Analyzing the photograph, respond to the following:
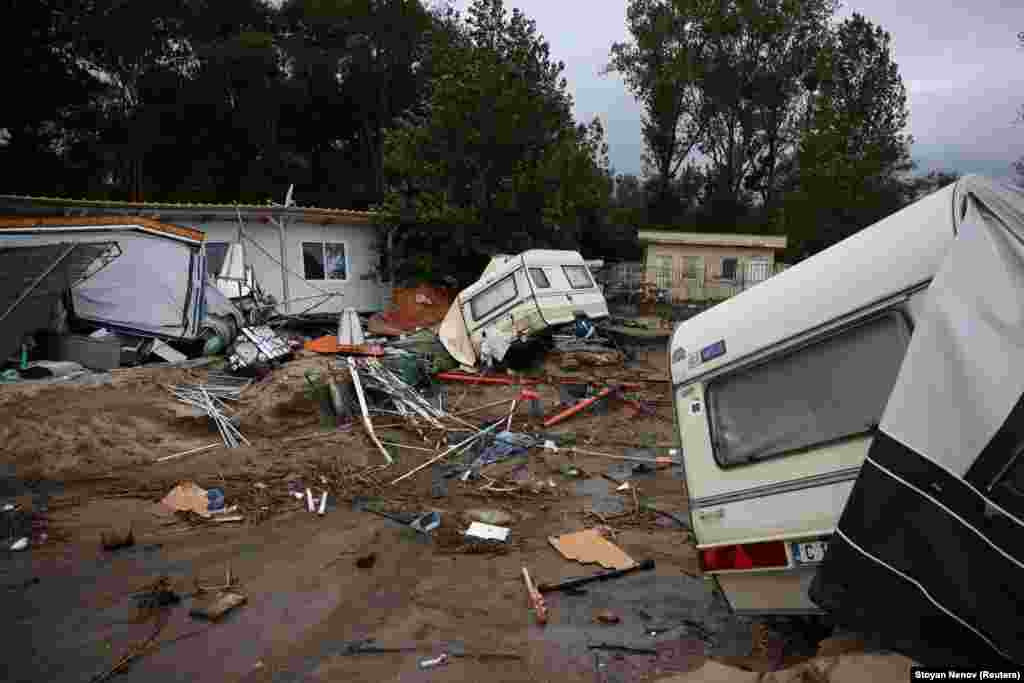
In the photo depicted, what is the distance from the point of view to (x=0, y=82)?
22.7 meters

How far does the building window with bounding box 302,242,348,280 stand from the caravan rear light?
16236 mm

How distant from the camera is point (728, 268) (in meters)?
26.0

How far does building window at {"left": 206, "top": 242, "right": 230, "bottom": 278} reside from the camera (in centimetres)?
1625

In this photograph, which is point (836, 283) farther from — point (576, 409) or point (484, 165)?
point (484, 165)

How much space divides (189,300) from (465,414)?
5.94 m

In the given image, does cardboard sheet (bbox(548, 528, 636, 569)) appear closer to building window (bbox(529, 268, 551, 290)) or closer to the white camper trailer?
the white camper trailer

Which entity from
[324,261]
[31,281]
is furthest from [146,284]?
[324,261]

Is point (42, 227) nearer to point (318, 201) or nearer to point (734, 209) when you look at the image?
point (318, 201)

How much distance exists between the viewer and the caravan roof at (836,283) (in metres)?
3.31

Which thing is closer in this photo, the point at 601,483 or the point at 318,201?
the point at 601,483

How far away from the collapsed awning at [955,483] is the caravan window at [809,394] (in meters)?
0.54

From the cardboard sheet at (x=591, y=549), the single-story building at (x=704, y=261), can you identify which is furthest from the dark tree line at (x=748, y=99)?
the cardboard sheet at (x=591, y=549)

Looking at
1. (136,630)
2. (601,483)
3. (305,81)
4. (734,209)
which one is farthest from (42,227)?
(734,209)

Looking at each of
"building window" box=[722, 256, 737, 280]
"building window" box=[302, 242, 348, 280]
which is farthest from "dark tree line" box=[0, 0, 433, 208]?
"building window" box=[722, 256, 737, 280]
